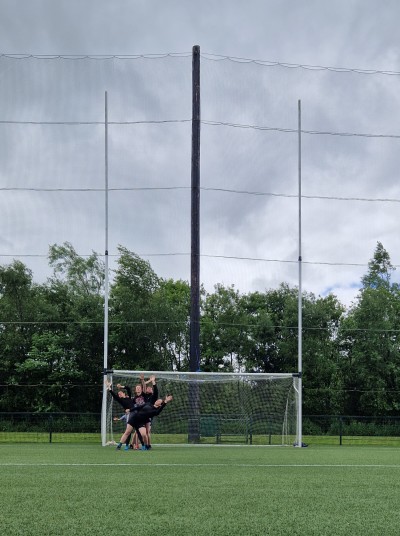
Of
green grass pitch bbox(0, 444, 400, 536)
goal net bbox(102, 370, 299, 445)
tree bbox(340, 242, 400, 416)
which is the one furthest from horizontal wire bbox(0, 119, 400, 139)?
green grass pitch bbox(0, 444, 400, 536)

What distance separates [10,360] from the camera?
34.8m

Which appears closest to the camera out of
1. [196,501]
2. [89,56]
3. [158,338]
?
[196,501]

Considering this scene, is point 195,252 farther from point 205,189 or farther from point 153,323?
point 153,323

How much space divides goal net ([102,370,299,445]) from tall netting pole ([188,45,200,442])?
39 mm

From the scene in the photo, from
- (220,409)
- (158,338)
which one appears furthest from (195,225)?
(158,338)

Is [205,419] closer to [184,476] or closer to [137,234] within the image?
[137,234]

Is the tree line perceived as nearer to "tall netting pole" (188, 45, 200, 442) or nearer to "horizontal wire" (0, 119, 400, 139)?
"horizontal wire" (0, 119, 400, 139)

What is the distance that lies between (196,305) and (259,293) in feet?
67.8

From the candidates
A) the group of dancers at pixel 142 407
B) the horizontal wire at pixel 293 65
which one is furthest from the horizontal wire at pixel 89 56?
the group of dancers at pixel 142 407

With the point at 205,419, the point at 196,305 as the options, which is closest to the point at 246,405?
the point at 205,419

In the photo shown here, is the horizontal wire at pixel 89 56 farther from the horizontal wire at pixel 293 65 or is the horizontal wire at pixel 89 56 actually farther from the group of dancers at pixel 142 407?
the group of dancers at pixel 142 407

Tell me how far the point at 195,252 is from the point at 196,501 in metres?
15.3

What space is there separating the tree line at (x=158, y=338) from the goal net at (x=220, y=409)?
13.4m

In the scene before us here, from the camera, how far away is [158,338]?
32031 millimetres
